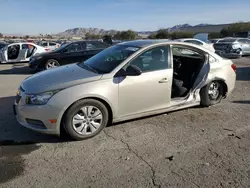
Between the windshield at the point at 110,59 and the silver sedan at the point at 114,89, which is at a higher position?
the windshield at the point at 110,59

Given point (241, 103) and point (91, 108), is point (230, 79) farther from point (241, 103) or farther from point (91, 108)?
point (91, 108)

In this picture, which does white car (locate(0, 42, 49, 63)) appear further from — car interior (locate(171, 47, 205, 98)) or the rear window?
car interior (locate(171, 47, 205, 98))

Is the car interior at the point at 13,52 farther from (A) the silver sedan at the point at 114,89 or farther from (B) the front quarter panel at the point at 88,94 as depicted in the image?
(B) the front quarter panel at the point at 88,94

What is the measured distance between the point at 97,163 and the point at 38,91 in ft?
4.72

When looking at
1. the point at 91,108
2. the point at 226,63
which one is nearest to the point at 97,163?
the point at 91,108

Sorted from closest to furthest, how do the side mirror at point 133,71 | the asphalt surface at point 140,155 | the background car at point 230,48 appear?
the asphalt surface at point 140,155 < the side mirror at point 133,71 < the background car at point 230,48

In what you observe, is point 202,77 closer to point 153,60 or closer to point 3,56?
point 153,60

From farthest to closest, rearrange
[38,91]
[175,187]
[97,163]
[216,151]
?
[38,91], [216,151], [97,163], [175,187]

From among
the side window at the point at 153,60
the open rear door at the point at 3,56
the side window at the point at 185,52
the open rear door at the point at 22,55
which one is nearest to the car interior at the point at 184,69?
the side window at the point at 185,52

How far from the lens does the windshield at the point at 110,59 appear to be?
14.5ft

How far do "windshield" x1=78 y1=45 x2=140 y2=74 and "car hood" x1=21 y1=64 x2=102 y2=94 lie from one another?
25 centimetres

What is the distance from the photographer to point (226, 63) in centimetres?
554

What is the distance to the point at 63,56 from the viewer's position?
11.5m

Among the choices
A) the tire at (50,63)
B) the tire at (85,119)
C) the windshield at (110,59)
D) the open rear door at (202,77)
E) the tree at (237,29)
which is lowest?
the tire at (85,119)
